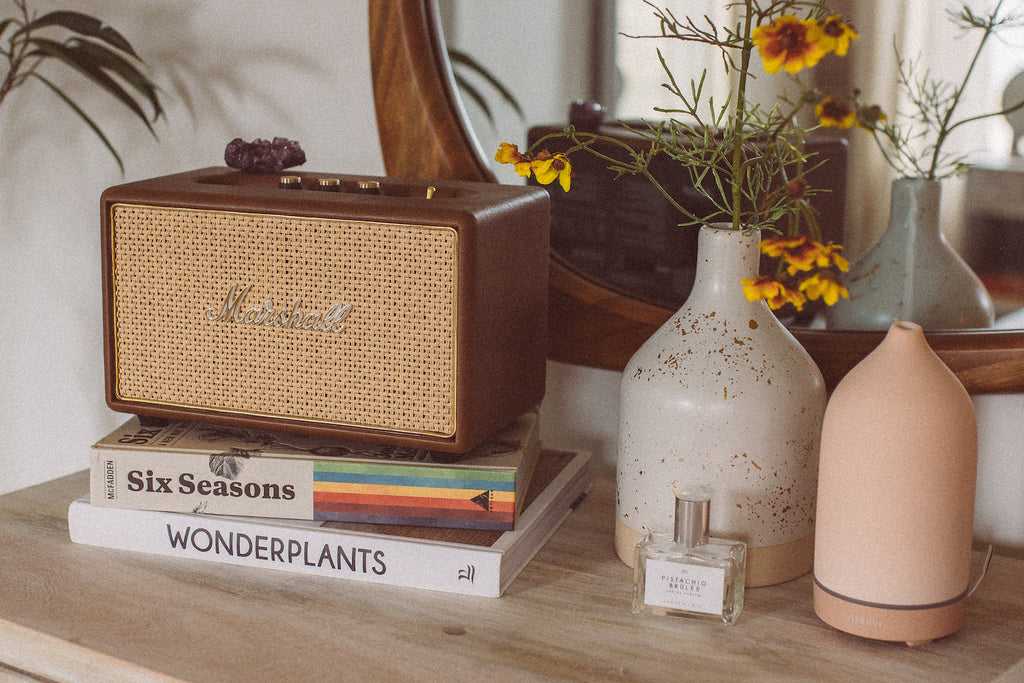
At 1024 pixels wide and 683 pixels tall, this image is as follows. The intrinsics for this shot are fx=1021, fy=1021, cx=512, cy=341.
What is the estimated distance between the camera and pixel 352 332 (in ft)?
2.73

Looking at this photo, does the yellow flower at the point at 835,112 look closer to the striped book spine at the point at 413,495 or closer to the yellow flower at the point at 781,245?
the yellow flower at the point at 781,245

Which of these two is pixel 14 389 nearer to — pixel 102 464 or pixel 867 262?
pixel 102 464

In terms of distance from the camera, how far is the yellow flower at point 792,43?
674mm

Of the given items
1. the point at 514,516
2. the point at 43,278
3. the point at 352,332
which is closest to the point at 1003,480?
the point at 514,516

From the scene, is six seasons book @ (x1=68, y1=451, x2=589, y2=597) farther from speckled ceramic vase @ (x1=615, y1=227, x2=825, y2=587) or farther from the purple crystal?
the purple crystal

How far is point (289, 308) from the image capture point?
33.2 inches

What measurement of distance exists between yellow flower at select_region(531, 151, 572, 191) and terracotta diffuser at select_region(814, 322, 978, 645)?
260mm

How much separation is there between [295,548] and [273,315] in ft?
0.63

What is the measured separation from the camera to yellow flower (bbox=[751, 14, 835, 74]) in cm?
67

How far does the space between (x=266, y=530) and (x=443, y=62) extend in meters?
0.53

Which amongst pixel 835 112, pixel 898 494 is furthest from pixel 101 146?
pixel 898 494

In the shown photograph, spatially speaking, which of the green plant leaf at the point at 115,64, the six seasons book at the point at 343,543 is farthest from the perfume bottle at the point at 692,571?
the green plant leaf at the point at 115,64

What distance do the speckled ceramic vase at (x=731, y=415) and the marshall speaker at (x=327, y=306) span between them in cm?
14

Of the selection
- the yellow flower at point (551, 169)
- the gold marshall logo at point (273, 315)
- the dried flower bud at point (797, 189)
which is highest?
the yellow flower at point (551, 169)
